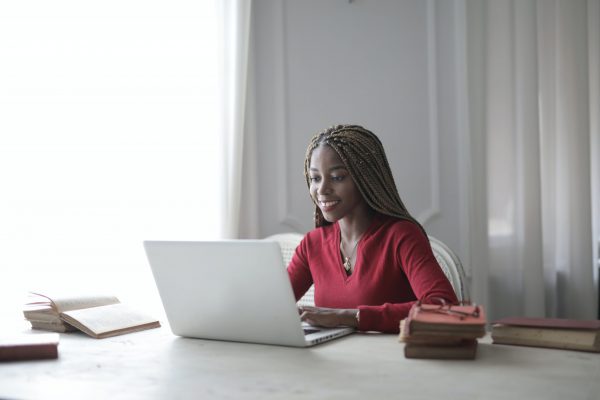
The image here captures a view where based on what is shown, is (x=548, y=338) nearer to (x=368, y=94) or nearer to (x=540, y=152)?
(x=540, y=152)

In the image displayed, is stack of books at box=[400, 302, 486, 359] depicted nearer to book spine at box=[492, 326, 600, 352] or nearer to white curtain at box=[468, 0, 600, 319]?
book spine at box=[492, 326, 600, 352]

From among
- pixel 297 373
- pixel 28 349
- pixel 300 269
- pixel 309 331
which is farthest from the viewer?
pixel 300 269


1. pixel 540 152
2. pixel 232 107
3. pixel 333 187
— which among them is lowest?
pixel 333 187

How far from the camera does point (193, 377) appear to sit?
4.10 feet

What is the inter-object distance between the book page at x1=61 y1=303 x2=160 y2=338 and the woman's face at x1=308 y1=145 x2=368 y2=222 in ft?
1.70

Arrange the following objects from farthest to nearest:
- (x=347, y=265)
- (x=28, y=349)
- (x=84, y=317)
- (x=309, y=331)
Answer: (x=347, y=265)
(x=84, y=317)
(x=309, y=331)
(x=28, y=349)

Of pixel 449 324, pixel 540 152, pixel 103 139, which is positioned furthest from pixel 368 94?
pixel 449 324

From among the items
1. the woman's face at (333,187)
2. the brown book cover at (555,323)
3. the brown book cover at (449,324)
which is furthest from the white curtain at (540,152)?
the brown book cover at (449,324)

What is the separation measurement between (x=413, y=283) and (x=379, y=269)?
126 mm

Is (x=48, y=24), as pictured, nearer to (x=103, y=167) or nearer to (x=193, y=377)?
(x=103, y=167)

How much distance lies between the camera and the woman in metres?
1.90

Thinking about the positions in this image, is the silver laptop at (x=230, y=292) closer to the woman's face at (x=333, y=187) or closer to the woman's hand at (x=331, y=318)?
the woman's hand at (x=331, y=318)

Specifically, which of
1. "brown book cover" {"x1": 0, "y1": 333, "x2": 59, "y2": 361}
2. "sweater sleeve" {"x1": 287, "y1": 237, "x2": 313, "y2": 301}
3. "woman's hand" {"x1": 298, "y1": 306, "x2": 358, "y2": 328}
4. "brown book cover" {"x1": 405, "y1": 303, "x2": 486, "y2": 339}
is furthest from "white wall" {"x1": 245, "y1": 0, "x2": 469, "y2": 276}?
"brown book cover" {"x1": 0, "y1": 333, "x2": 59, "y2": 361}

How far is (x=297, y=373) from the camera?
1254 mm
